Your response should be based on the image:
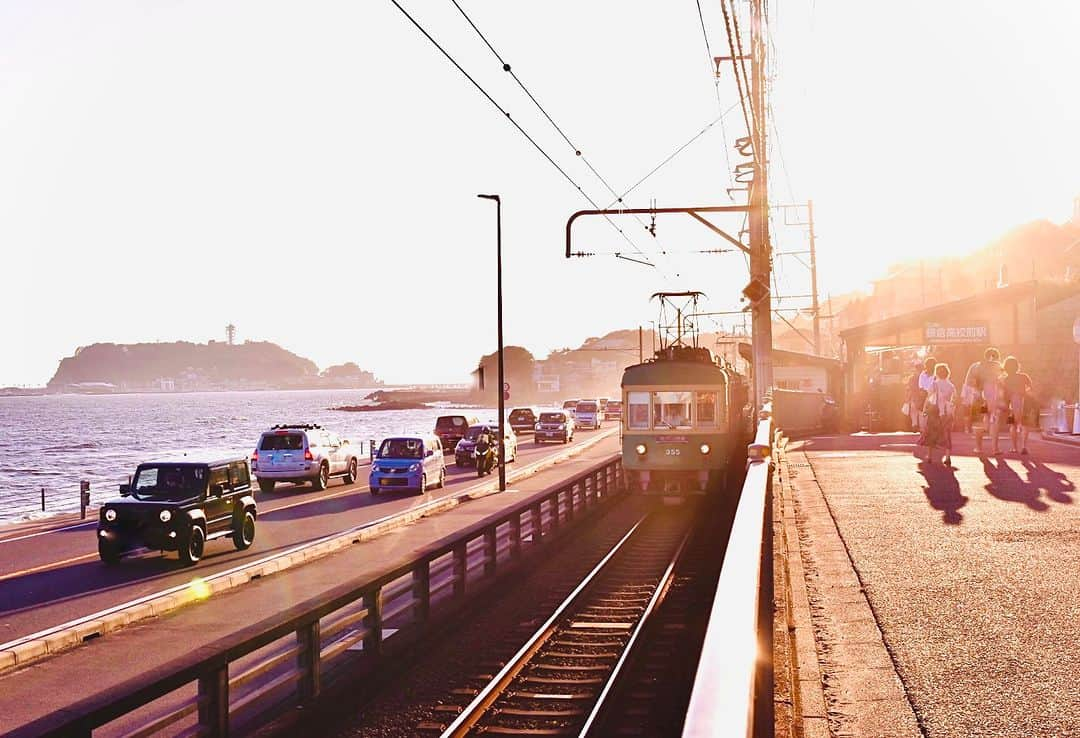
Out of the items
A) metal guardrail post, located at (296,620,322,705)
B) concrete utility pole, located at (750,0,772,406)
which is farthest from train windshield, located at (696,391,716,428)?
metal guardrail post, located at (296,620,322,705)

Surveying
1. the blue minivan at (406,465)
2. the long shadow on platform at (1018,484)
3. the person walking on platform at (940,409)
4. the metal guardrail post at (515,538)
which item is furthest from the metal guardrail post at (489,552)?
the blue minivan at (406,465)

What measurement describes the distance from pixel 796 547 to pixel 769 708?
654cm

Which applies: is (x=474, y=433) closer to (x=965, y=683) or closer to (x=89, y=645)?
(x=89, y=645)

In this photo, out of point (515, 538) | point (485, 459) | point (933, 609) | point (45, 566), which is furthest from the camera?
point (485, 459)

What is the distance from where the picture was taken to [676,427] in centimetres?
2594

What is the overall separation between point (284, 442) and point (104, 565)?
16.1 meters

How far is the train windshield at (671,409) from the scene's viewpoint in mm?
26000

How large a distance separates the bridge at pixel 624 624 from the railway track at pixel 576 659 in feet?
0.14

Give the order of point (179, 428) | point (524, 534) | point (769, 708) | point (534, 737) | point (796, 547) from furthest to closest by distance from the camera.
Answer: point (179, 428) < point (524, 534) < point (796, 547) < point (534, 737) < point (769, 708)

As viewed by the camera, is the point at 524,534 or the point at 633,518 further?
the point at 633,518

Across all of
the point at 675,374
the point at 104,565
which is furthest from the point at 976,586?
the point at 675,374

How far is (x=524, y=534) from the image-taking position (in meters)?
22.7

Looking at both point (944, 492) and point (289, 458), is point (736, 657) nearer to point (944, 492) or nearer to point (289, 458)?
point (944, 492)

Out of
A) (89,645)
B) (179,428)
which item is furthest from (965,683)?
(179,428)
